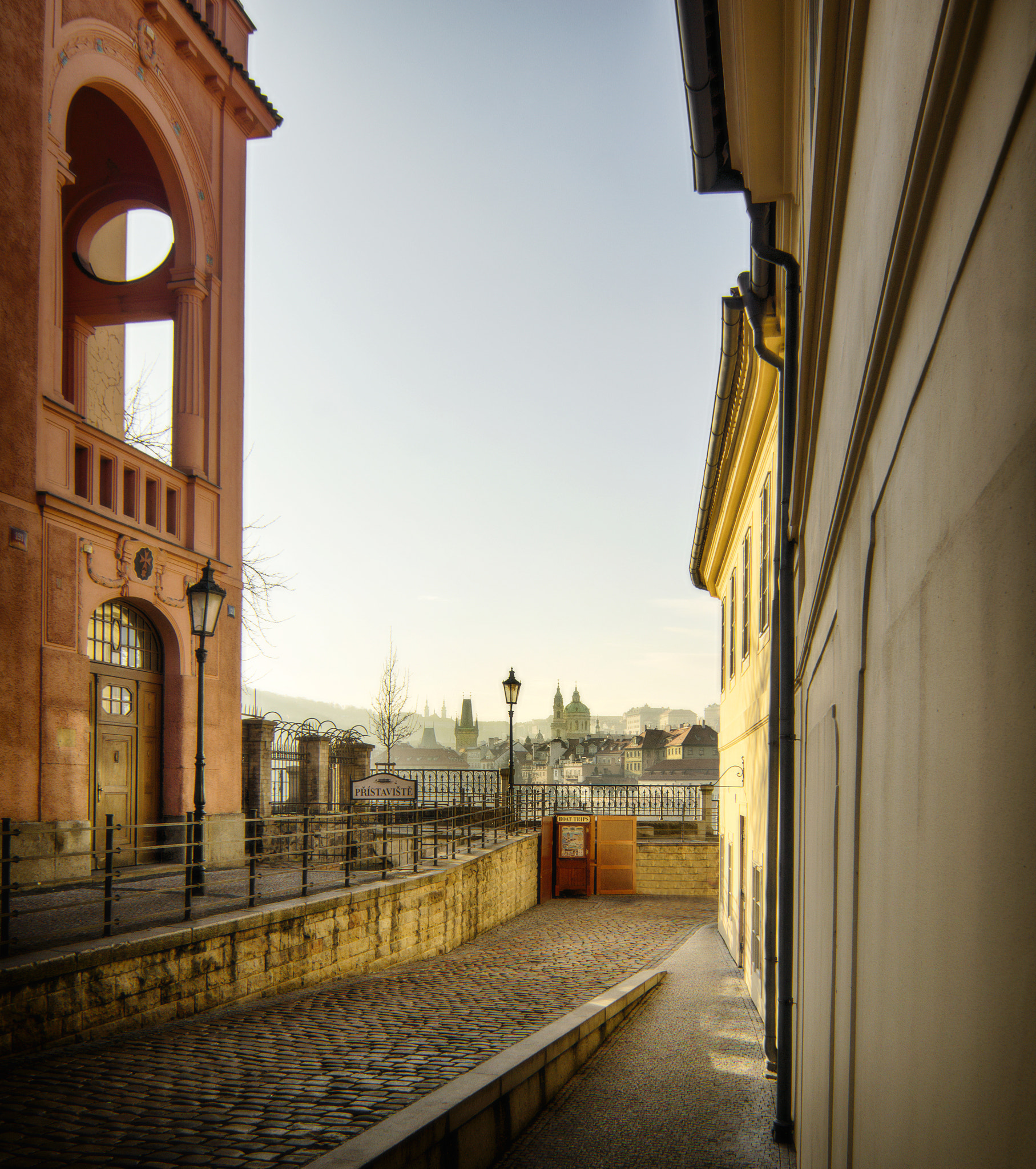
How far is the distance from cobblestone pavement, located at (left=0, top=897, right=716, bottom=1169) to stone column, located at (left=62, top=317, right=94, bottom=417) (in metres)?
11.1

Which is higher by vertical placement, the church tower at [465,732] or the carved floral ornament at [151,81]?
the carved floral ornament at [151,81]

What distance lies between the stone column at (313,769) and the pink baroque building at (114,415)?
501 cm

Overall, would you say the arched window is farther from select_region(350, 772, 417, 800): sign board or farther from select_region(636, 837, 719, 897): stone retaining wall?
select_region(636, 837, 719, 897): stone retaining wall

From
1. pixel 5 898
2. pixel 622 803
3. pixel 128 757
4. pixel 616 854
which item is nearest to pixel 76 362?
pixel 128 757

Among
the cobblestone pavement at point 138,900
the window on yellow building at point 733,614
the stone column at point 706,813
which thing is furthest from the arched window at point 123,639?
the stone column at point 706,813

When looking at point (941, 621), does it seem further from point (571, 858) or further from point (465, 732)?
point (465, 732)

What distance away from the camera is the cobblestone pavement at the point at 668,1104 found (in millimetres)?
6539

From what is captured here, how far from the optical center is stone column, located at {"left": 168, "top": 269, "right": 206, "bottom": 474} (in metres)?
16.1

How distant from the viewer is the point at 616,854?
88.3 ft

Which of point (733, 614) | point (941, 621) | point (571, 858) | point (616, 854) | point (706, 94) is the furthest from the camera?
point (616, 854)

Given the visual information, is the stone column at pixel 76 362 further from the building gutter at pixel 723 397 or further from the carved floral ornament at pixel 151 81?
the building gutter at pixel 723 397

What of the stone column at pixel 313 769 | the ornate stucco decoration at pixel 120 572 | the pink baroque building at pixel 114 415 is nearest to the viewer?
the pink baroque building at pixel 114 415

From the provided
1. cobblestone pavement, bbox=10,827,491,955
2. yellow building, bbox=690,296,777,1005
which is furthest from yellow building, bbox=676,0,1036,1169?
yellow building, bbox=690,296,777,1005

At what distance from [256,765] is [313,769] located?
2420 millimetres
